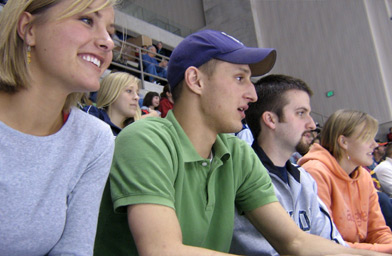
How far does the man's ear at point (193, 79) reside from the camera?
132 centimetres

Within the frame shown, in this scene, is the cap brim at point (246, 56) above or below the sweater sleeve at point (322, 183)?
above

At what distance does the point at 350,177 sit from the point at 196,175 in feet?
4.80

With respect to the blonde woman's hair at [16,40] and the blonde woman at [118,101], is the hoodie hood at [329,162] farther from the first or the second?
the blonde woman's hair at [16,40]

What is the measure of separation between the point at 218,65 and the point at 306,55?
356 inches

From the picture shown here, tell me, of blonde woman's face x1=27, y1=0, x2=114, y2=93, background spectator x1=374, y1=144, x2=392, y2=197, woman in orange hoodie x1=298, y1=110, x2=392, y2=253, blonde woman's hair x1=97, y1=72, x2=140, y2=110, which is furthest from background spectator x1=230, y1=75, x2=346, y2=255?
background spectator x1=374, y1=144, x2=392, y2=197

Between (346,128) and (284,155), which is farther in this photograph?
(346,128)

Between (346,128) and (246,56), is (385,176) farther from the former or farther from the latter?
(246,56)

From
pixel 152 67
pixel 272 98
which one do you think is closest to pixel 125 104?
pixel 272 98

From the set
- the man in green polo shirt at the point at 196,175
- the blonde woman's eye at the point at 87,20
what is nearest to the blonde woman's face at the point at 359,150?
the man in green polo shirt at the point at 196,175

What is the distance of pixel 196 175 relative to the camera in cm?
114

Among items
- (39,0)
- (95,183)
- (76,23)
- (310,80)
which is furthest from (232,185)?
(310,80)

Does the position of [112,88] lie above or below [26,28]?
above

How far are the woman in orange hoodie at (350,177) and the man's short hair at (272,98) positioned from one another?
0.40 metres

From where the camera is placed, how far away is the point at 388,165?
372 cm
